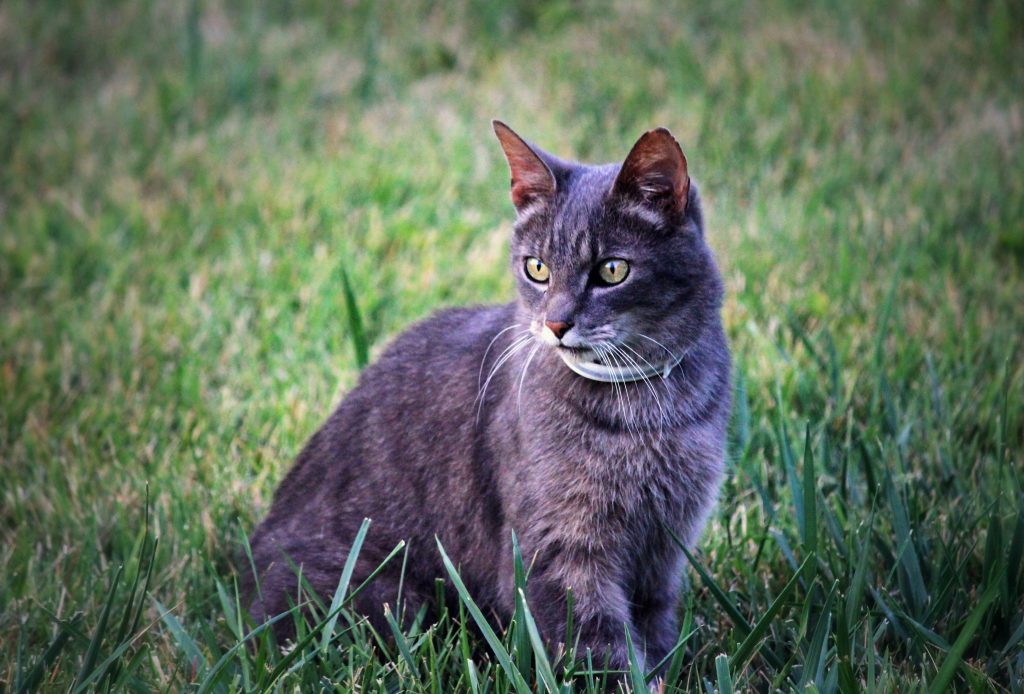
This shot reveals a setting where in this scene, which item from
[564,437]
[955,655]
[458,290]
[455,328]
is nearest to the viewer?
[955,655]

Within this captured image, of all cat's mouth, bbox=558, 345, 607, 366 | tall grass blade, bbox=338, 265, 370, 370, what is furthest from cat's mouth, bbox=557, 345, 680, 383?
tall grass blade, bbox=338, 265, 370, 370

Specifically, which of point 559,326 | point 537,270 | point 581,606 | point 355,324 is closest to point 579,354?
point 559,326

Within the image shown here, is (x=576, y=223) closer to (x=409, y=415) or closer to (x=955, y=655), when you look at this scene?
(x=409, y=415)

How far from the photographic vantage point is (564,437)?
2377 millimetres

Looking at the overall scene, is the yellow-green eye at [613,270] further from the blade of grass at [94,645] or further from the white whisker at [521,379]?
the blade of grass at [94,645]

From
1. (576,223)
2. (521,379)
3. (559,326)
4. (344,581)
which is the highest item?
(576,223)

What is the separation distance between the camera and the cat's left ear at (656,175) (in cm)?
225

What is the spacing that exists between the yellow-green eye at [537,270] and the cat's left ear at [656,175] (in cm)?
23

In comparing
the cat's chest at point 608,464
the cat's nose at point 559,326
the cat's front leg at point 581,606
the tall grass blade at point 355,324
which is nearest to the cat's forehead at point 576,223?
the cat's nose at point 559,326

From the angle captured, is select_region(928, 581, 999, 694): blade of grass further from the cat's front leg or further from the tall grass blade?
the tall grass blade

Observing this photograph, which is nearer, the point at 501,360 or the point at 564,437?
the point at 564,437

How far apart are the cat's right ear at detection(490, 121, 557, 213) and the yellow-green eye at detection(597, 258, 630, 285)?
0.24m

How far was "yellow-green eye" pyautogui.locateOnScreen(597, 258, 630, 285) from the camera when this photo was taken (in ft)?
A: 7.62

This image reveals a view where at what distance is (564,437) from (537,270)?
0.39 meters
